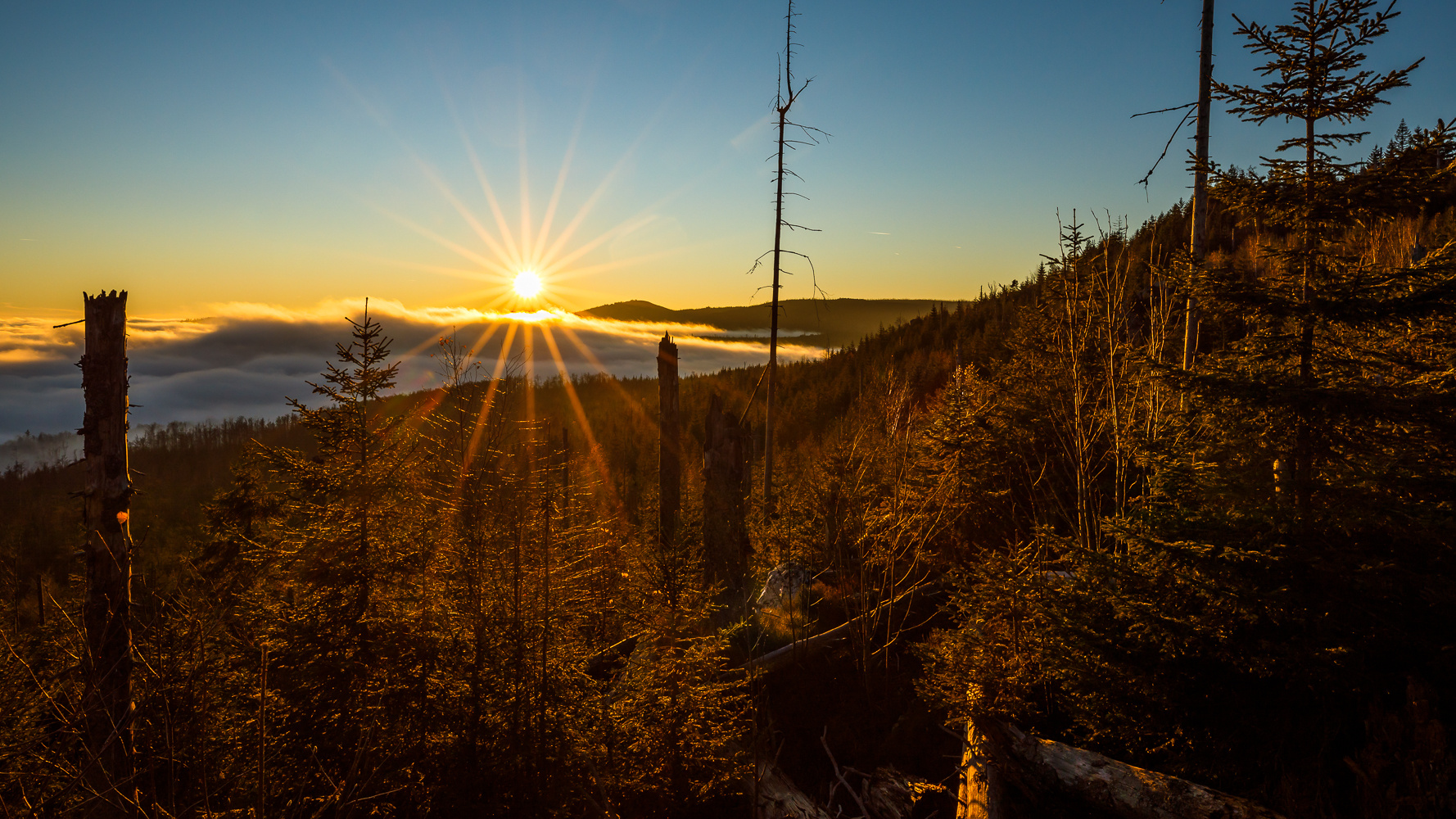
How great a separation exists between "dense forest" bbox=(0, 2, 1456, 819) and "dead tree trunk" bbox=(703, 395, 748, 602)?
0.07 m

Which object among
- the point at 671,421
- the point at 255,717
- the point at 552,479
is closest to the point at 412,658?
the point at 255,717

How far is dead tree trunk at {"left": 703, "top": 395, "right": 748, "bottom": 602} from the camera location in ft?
41.1

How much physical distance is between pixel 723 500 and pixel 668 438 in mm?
1705

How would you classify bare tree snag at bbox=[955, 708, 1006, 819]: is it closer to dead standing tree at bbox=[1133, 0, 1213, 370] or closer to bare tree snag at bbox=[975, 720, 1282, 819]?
bare tree snag at bbox=[975, 720, 1282, 819]

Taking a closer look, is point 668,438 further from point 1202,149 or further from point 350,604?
point 1202,149

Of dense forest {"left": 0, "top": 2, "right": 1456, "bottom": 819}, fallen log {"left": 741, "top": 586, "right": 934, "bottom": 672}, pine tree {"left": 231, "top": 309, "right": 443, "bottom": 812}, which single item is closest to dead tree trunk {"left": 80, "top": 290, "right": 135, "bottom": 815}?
dense forest {"left": 0, "top": 2, "right": 1456, "bottom": 819}

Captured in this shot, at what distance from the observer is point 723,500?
41.3ft

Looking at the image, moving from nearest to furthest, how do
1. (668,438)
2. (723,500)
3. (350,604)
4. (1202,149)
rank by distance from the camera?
(350,604), (1202,149), (723,500), (668,438)

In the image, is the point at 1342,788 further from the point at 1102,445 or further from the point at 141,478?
the point at 141,478

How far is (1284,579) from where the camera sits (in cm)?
543

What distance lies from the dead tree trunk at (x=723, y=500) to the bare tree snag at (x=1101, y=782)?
6349 mm

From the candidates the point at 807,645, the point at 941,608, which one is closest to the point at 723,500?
the point at 807,645

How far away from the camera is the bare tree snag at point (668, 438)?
12656 millimetres

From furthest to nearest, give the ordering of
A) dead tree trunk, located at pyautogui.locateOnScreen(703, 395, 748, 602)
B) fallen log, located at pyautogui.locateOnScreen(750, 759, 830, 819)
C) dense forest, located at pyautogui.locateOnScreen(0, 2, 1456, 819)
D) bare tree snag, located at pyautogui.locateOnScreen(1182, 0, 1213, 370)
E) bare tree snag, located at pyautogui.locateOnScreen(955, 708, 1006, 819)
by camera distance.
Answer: dead tree trunk, located at pyautogui.locateOnScreen(703, 395, 748, 602) < bare tree snag, located at pyautogui.locateOnScreen(1182, 0, 1213, 370) < fallen log, located at pyautogui.locateOnScreen(750, 759, 830, 819) < bare tree snag, located at pyautogui.locateOnScreen(955, 708, 1006, 819) < dense forest, located at pyautogui.locateOnScreen(0, 2, 1456, 819)
